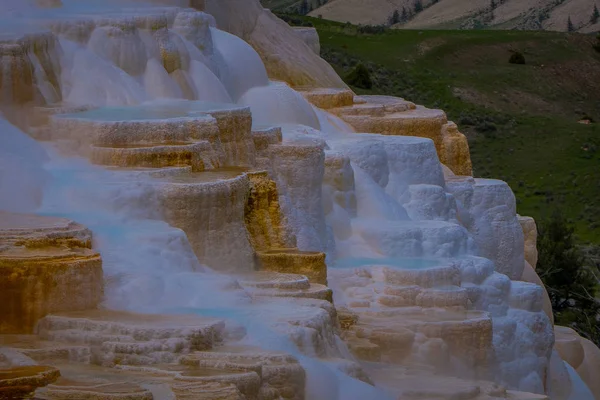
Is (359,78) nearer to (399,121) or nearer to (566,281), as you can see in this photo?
(566,281)

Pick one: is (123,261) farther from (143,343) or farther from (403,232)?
(403,232)

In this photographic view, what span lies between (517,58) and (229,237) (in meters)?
41.4

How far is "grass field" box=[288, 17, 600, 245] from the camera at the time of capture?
1677 inches

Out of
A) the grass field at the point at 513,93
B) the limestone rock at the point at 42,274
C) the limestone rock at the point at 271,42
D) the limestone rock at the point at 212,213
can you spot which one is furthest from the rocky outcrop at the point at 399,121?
the grass field at the point at 513,93

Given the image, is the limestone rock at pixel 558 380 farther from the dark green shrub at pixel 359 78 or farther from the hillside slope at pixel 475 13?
the hillside slope at pixel 475 13

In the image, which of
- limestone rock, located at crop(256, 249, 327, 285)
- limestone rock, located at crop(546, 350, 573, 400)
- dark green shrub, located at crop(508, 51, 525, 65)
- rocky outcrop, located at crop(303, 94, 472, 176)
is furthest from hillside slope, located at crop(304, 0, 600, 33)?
limestone rock, located at crop(256, 249, 327, 285)

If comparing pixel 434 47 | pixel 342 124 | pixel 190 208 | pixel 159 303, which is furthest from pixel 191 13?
pixel 434 47

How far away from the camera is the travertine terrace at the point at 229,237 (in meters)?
12.9

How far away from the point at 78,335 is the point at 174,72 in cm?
651

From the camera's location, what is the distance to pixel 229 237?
51.5ft

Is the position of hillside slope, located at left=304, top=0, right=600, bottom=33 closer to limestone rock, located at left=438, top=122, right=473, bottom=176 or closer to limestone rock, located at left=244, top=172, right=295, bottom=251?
limestone rock, located at left=438, top=122, right=473, bottom=176

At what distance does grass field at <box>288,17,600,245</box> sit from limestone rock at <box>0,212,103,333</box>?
1071 inches

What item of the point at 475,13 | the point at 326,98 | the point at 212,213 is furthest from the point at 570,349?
the point at 475,13

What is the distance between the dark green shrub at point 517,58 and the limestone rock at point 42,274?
43.7 metres
